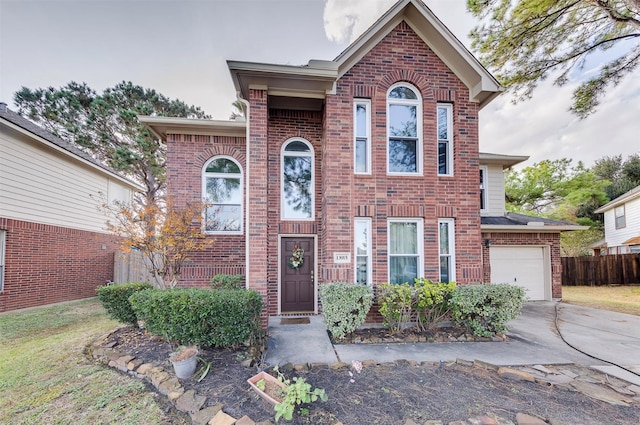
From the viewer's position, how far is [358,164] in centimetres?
643

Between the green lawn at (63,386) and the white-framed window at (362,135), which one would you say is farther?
the white-framed window at (362,135)

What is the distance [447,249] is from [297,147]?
4.65 metres

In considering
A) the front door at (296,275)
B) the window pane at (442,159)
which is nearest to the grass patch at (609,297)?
the window pane at (442,159)

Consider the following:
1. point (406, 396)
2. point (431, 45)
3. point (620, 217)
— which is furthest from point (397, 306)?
point (620, 217)

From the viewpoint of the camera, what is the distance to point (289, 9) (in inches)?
372

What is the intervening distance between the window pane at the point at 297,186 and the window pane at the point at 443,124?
3434 mm

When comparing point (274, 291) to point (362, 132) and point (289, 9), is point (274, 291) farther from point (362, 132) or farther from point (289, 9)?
point (289, 9)

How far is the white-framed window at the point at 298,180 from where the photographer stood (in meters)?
7.21

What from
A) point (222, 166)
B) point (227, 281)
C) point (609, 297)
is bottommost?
point (609, 297)

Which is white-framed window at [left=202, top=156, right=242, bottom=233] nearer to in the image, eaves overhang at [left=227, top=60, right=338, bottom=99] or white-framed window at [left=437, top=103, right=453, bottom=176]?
eaves overhang at [left=227, top=60, right=338, bottom=99]

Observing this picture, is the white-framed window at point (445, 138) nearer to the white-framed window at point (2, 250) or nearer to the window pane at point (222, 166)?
the window pane at point (222, 166)

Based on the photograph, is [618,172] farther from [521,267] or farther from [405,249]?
[405,249]

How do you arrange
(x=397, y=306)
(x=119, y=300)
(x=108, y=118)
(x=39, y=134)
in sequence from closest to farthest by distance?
(x=119, y=300) < (x=397, y=306) < (x=39, y=134) < (x=108, y=118)

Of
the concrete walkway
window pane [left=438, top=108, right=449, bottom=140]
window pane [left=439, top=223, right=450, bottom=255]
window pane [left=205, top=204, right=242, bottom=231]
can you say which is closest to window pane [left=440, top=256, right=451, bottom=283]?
window pane [left=439, top=223, right=450, bottom=255]
